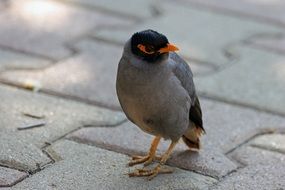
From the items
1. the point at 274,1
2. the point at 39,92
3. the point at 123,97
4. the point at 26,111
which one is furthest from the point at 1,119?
the point at 274,1

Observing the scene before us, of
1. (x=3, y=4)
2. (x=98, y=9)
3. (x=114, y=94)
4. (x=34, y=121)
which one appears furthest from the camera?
(x=98, y=9)

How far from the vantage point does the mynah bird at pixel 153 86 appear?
4035 millimetres

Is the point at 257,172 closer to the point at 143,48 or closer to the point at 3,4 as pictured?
the point at 143,48

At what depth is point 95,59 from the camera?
5941mm

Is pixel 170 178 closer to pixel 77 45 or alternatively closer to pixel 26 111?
pixel 26 111

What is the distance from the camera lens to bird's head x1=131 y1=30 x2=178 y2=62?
398cm

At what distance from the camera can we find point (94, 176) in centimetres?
418

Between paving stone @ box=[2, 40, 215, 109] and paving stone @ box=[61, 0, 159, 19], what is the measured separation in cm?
84

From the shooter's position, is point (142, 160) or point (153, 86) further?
point (142, 160)

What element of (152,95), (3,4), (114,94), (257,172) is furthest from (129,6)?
(152,95)

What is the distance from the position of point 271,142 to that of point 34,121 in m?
1.44

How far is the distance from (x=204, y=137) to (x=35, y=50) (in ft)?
5.53

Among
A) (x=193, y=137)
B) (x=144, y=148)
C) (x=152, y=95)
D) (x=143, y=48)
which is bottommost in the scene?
(x=144, y=148)

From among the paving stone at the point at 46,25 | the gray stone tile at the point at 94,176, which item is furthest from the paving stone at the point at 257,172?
the paving stone at the point at 46,25
